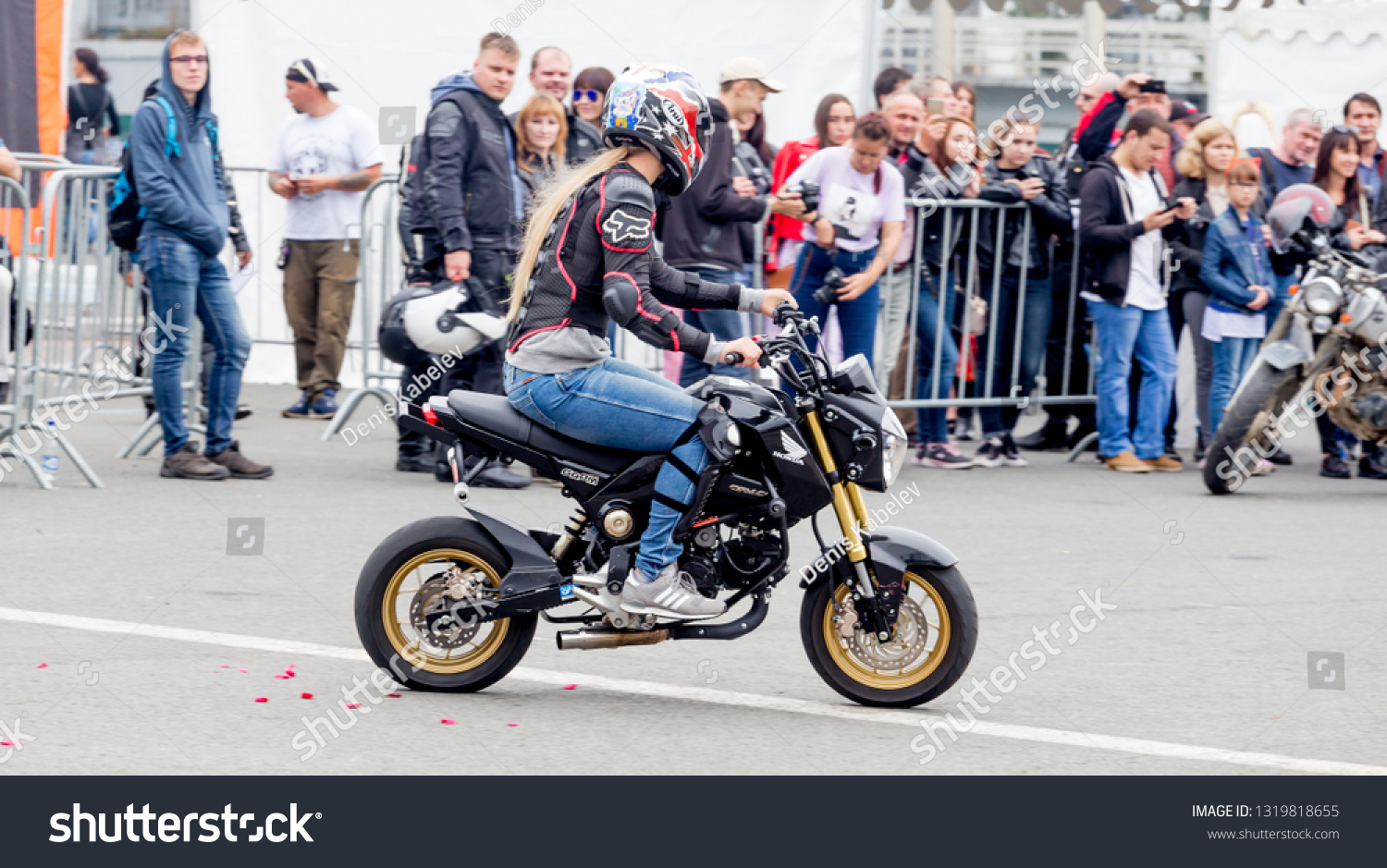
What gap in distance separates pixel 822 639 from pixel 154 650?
86.2 inches

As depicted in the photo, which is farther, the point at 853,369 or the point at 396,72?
the point at 396,72

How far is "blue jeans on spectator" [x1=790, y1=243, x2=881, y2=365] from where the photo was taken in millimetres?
10570

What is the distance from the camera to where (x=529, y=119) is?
32.8ft

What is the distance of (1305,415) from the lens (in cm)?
1079

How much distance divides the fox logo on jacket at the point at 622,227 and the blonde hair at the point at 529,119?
458 cm

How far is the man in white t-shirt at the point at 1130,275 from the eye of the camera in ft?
36.0

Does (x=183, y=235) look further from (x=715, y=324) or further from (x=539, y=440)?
(x=539, y=440)

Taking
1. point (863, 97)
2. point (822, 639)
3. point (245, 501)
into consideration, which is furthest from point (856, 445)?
point (863, 97)

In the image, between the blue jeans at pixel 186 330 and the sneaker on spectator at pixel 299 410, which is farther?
the sneaker on spectator at pixel 299 410

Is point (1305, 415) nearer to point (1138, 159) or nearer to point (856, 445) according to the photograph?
point (1138, 159)

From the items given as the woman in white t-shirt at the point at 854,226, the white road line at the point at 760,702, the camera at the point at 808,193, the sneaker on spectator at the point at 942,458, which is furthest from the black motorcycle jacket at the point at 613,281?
the sneaker on spectator at the point at 942,458

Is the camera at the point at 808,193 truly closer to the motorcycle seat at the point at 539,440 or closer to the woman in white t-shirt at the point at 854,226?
the woman in white t-shirt at the point at 854,226

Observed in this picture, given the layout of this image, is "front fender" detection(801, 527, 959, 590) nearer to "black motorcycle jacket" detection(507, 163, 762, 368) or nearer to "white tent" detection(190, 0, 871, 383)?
"black motorcycle jacket" detection(507, 163, 762, 368)

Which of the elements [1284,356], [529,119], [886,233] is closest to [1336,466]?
[1284,356]
